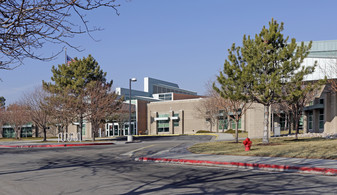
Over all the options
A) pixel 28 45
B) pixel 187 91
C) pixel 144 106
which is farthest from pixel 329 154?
pixel 187 91

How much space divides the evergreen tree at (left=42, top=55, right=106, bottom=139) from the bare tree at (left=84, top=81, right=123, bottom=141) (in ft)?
5.84

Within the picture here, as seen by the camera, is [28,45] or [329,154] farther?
[329,154]

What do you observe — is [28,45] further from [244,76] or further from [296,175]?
[244,76]

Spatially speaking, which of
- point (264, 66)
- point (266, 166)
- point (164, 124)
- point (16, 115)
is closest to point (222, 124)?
point (164, 124)

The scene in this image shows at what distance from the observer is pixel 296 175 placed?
11.2 meters

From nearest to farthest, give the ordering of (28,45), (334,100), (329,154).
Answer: (28,45)
(329,154)
(334,100)

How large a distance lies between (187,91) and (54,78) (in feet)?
246

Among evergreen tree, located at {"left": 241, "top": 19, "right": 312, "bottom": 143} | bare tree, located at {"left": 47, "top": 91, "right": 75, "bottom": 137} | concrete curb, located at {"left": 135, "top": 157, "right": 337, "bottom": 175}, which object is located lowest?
concrete curb, located at {"left": 135, "top": 157, "right": 337, "bottom": 175}

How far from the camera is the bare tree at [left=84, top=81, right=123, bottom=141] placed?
39.3 m

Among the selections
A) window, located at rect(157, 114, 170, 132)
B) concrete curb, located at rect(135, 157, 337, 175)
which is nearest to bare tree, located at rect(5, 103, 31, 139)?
window, located at rect(157, 114, 170, 132)

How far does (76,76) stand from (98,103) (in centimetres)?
623

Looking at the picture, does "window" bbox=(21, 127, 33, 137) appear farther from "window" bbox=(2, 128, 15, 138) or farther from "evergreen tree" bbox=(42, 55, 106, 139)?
"evergreen tree" bbox=(42, 55, 106, 139)

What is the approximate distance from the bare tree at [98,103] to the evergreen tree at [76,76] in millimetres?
1781

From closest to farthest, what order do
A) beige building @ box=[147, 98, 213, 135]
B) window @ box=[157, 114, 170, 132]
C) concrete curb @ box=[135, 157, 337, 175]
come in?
1. concrete curb @ box=[135, 157, 337, 175]
2. beige building @ box=[147, 98, 213, 135]
3. window @ box=[157, 114, 170, 132]
